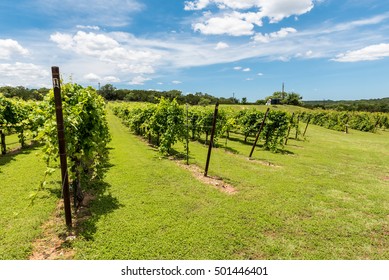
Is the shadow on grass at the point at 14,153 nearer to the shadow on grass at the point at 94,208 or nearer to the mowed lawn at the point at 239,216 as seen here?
the mowed lawn at the point at 239,216

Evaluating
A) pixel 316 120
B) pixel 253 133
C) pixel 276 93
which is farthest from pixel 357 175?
pixel 276 93

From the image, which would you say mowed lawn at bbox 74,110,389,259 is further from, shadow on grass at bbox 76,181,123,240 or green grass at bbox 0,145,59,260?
green grass at bbox 0,145,59,260

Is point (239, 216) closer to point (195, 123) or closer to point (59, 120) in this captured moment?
point (59, 120)

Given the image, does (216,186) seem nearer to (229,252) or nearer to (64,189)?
(229,252)

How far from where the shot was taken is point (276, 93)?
332 feet

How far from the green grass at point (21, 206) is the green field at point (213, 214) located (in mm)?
22

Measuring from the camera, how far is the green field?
15.3ft

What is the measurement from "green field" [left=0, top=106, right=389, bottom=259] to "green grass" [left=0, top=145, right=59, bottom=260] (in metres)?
0.02

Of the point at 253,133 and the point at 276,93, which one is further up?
the point at 276,93

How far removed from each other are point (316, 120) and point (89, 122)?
1651 inches

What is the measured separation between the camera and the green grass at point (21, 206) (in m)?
4.54

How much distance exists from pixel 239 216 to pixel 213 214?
27.1 inches

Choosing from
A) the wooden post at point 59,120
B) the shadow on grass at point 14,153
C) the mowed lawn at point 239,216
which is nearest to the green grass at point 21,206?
the shadow on grass at point 14,153

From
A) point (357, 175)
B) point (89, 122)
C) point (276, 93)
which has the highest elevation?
point (276, 93)
